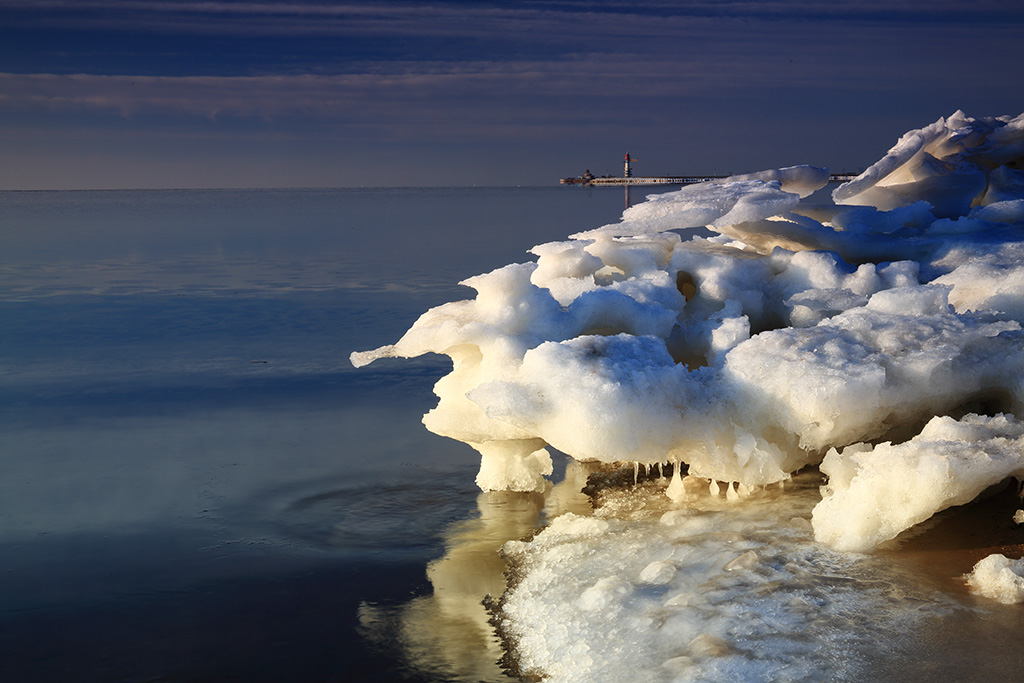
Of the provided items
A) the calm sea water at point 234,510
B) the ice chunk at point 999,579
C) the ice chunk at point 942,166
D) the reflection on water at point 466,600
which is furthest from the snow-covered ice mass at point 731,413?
the ice chunk at point 942,166

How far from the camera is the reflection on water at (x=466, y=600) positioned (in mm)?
4070

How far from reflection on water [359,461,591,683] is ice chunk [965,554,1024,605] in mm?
1984

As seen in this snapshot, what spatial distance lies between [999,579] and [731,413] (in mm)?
1528

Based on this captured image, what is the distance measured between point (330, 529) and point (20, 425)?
3.74m

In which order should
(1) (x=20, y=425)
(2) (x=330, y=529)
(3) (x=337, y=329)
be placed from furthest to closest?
(3) (x=337, y=329), (1) (x=20, y=425), (2) (x=330, y=529)

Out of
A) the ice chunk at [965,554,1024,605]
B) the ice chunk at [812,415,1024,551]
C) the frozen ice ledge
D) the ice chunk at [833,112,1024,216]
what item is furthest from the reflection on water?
the ice chunk at [833,112,1024,216]

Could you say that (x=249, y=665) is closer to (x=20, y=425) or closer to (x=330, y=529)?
(x=330, y=529)

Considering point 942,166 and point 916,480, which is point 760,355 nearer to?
point 916,480

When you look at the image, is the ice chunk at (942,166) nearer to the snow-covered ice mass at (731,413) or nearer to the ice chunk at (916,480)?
the snow-covered ice mass at (731,413)

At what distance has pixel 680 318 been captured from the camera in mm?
6078

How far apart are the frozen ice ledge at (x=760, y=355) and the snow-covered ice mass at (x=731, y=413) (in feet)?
0.04

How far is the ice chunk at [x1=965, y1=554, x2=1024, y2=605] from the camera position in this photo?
3.78 metres

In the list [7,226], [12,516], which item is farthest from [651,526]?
[7,226]

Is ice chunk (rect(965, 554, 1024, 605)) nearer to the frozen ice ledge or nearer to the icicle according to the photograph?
the frozen ice ledge
